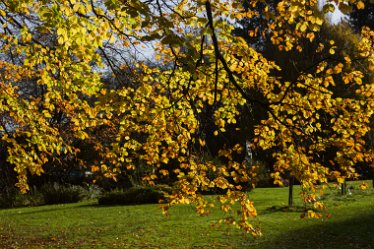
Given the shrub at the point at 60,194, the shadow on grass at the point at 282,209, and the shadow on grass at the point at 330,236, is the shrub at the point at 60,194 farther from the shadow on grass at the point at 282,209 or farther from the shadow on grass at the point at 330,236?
the shadow on grass at the point at 330,236

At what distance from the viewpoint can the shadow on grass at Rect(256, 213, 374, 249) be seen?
31.4 ft

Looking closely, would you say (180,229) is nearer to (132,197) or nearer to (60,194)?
(132,197)

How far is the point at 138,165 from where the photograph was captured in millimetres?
20891

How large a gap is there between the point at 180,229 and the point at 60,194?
1089cm

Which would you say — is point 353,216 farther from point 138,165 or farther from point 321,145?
point 138,165

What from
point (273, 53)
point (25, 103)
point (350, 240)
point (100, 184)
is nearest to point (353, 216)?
point (350, 240)

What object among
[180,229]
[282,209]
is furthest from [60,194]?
[282,209]

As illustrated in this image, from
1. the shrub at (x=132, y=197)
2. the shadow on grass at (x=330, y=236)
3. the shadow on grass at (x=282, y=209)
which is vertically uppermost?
the shrub at (x=132, y=197)

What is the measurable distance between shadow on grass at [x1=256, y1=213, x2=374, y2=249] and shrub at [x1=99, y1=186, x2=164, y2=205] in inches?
341

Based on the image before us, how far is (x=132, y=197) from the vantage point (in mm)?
19141

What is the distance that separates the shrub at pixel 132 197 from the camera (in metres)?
18.9

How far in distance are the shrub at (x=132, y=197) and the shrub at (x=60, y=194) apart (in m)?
Answer: 2.50

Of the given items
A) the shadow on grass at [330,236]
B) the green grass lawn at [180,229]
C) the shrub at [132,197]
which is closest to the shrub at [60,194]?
the shrub at [132,197]

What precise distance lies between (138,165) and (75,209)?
13.9ft
